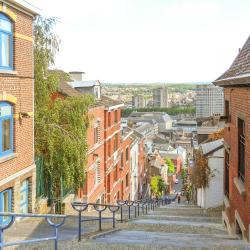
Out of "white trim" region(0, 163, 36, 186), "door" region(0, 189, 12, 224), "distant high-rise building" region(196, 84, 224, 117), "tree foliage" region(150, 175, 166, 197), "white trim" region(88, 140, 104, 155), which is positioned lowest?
"tree foliage" region(150, 175, 166, 197)

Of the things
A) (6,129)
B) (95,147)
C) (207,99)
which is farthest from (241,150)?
(207,99)

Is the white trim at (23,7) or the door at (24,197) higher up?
the white trim at (23,7)

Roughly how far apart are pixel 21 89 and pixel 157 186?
169 ft

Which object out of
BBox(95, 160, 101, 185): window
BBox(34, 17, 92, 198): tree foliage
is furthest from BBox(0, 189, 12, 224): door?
BBox(95, 160, 101, 185): window

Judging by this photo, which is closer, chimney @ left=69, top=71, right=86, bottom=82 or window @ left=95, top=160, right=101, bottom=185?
window @ left=95, top=160, right=101, bottom=185

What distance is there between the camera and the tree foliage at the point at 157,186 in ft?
210

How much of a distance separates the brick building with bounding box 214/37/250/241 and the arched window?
7.00m

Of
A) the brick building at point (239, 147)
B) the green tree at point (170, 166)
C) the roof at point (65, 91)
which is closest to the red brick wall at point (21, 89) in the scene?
the roof at point (65, 91)

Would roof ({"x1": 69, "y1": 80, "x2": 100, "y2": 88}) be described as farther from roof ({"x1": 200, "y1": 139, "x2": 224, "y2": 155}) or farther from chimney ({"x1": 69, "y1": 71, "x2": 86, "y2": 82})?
roof ({"x1": 200, "y1": 139, "x2": 224, "y2": 155})

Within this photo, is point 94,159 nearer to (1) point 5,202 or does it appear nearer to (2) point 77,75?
(2) point 77,75

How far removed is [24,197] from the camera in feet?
53.3

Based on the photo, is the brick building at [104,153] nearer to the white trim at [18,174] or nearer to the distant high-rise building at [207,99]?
the white trim at [18,174]

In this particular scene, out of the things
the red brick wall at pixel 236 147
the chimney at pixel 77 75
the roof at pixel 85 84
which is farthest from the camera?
the chimney at pixel 77 75

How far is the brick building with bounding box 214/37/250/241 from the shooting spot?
1127 centimetres
